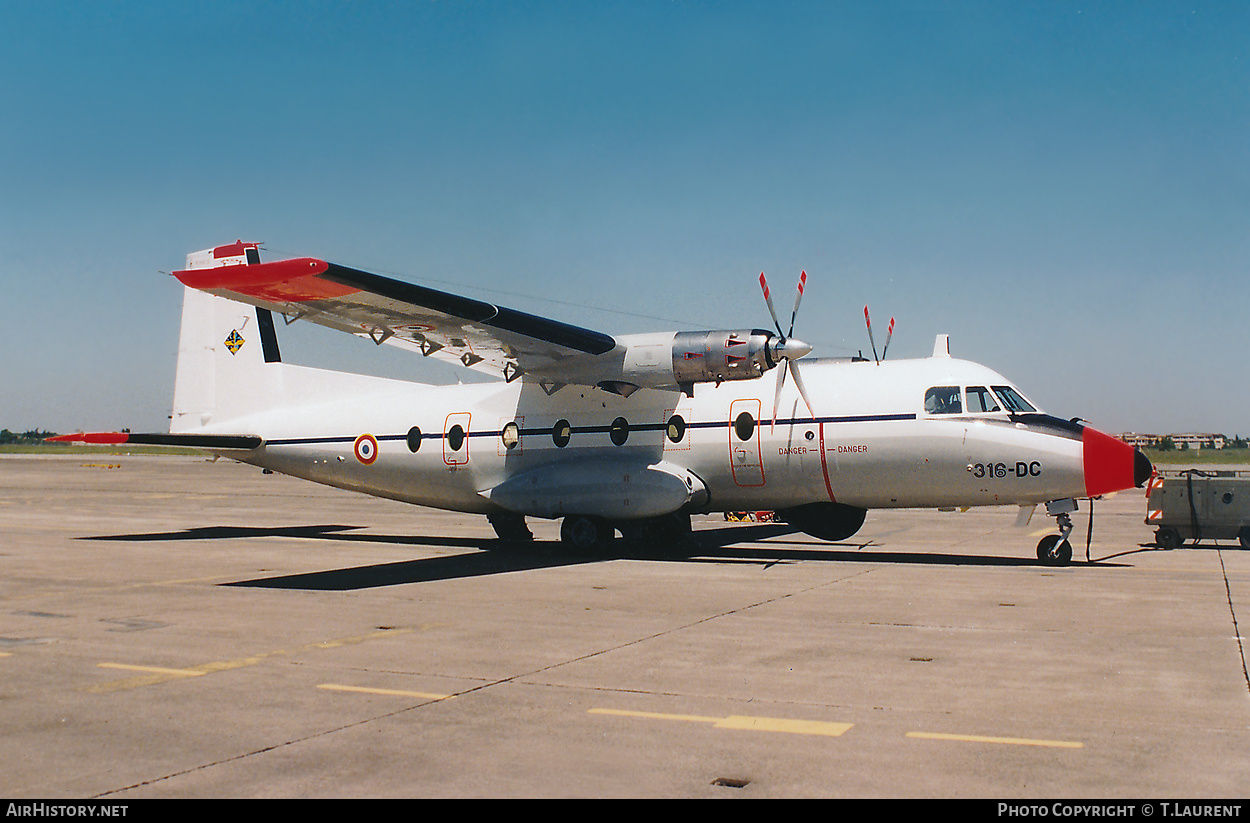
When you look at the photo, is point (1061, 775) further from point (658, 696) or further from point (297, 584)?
point (297, 584)

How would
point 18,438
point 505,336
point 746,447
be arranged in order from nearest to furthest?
point 505,336
point 746,447
point 18,438

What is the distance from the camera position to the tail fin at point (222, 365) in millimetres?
22656

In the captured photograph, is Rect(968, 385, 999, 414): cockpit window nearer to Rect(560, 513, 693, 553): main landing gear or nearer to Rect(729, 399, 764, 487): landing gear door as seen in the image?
Rect(729, 399, 764, 487): landing gear door

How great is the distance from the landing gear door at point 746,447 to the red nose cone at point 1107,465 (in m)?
5.27

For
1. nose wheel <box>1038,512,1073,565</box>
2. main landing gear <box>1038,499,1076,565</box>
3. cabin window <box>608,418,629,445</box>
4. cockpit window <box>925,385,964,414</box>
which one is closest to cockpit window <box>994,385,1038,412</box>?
cockpit window <box>925,385,964,414</box>

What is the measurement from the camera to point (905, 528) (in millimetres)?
24641

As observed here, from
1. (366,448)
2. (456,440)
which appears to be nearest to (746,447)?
(456,440)

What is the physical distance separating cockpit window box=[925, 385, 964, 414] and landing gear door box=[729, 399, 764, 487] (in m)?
2.96

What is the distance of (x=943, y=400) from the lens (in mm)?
16469

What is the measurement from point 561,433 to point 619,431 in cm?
125

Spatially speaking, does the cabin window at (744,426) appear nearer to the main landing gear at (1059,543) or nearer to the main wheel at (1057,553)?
the main landing gear at (1059,543)

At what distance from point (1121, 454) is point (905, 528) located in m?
9.29

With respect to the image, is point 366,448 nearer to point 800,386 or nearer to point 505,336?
point 505,336
